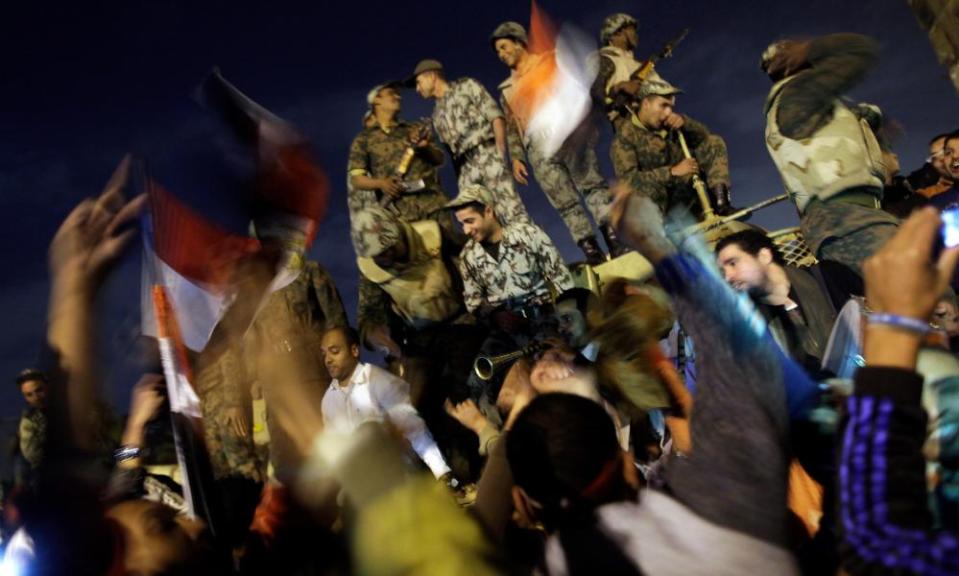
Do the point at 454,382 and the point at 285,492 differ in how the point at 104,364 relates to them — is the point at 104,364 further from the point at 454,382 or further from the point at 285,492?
the point at 454,382

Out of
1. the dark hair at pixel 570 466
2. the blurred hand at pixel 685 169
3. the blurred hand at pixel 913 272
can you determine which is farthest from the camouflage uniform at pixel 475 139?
the blurred hand at pixel 913 272

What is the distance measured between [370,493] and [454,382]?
4173 mm

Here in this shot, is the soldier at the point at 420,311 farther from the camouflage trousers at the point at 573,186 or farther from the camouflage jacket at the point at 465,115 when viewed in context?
the camouflage trousers at the point at 573,186

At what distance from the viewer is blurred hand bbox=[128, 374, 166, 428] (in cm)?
313

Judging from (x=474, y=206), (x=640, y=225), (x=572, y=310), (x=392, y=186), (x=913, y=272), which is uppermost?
(x=392, y=186)

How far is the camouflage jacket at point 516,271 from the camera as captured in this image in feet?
18.8

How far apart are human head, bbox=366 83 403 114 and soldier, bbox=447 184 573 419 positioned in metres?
2.26

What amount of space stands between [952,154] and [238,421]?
569cm

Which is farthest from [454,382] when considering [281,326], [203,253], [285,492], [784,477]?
[784,477]

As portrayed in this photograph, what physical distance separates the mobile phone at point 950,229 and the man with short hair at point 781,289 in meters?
1.91

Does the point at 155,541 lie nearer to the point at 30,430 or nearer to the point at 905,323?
the point at 905,323

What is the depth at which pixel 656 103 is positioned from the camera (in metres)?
7.07

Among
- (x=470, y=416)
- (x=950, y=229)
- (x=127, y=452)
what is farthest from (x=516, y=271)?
(x=950, y=229)

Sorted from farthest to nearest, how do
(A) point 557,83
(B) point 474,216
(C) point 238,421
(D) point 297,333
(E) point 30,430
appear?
(E) point 30,430 → (B) point 474,216 → (C) point 238,421 → (A) point 557,83 → (D) point 297,333
